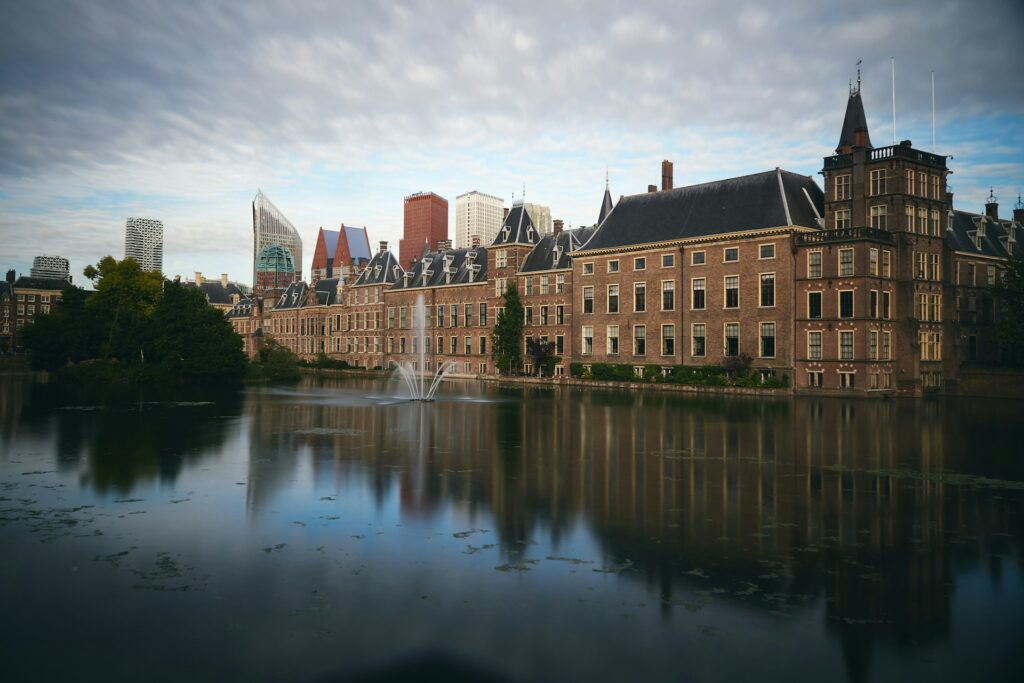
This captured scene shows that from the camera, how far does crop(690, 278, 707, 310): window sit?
56.8m

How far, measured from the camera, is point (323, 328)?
10450 centimetres

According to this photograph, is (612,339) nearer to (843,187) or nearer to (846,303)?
(846,303)

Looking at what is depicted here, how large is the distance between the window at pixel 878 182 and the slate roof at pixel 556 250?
26.8 m

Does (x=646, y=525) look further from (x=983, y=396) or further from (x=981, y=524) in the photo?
(x=983, y=396)

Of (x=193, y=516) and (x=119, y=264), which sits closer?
(x=193, y=516)

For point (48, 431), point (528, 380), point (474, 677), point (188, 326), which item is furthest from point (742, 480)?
point (188, 326)

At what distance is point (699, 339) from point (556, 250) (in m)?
19.8

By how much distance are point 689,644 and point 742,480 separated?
9968mm

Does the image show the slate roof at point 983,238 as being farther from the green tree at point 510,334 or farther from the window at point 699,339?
the green tree at point 510,334

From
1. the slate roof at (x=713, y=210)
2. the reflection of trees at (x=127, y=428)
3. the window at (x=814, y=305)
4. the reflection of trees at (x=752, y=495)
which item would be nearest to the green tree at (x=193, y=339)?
the reflection of trees at (x=127, y=428)

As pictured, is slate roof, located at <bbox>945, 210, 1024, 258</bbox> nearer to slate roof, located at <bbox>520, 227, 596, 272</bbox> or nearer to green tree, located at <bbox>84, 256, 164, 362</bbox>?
slate roof, located at <bbox>520, 227, 596, 272</bbox>

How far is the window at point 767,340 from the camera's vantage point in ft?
171

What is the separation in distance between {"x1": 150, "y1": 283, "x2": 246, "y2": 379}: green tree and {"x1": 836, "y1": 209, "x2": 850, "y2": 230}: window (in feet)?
166

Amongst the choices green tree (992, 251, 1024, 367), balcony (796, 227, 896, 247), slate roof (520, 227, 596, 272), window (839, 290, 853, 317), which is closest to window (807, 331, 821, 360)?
window (839, 290, 853, 317)
